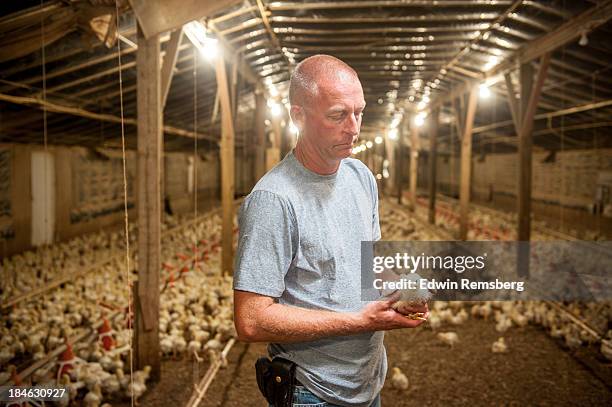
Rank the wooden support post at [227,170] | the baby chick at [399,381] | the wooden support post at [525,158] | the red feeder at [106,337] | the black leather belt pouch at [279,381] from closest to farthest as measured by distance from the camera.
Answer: the black leather belt pouch at [279,381], the baby chick at [399,381], the red feeder at [106,337], the wooden support post at [227,170], the wooden support post at [525,158]

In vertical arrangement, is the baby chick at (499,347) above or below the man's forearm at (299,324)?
below

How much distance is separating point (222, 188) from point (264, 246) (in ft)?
20.3

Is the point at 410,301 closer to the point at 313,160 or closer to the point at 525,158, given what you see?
the point at 313,160

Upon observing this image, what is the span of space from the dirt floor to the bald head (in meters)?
3.16

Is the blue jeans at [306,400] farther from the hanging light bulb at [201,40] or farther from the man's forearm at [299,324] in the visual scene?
the hanging light bulb at [201,40]

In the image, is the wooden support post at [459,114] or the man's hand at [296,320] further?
the wooden support post at [459,114]

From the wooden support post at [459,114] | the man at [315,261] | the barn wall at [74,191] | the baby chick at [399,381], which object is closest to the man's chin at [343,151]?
the man at [315,261]

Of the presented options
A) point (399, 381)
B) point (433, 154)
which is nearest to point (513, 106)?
point (399, 381)

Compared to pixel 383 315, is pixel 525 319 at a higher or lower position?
lower

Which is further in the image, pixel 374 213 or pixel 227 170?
pixel 227 170

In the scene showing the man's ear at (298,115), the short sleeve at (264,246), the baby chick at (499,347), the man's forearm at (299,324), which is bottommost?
the baby chick at (499,347)

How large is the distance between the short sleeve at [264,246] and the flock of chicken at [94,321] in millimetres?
1868

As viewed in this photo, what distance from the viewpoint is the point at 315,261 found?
5.25ft

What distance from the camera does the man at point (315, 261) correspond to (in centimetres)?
150
